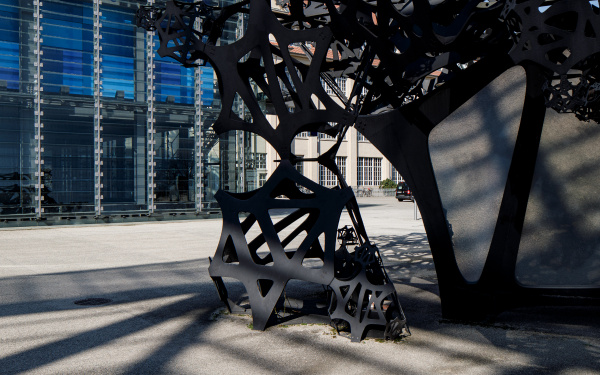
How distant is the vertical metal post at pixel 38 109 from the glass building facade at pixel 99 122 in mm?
46

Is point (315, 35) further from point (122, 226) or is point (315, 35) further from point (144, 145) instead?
point (144, 145)

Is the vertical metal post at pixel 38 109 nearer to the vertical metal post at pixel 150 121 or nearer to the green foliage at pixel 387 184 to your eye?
the vertical metal post at pixel 150 121

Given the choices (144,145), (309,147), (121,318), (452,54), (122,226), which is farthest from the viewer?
(309,147)

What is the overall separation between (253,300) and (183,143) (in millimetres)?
25170

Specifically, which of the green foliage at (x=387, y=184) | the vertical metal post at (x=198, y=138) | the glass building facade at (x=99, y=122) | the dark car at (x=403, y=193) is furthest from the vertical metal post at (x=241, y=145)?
the green foliage at (x=387, y=184)

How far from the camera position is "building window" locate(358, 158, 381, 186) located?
64625 mm

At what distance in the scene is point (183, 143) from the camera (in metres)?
31.5

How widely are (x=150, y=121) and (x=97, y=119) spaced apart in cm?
275

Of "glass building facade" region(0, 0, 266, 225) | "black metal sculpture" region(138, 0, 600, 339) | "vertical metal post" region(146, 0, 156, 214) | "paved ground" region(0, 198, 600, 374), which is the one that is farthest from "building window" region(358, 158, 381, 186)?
"black metal sculpture" region(138, 0, 600, 339)

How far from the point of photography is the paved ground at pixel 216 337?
5.69m

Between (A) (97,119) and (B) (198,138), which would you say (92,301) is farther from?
(B) (198,138)

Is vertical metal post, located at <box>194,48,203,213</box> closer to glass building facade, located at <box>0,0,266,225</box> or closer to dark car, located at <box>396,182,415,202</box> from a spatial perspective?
glass building facade, located at <box>0,0,266,225</box>

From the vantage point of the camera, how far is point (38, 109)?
27078 mm

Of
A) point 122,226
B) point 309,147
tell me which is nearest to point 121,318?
point 122,226
